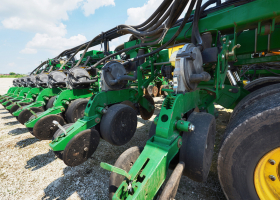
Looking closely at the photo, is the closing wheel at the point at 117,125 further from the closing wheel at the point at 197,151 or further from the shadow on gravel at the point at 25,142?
the shadow on gravel at the point at 25,142

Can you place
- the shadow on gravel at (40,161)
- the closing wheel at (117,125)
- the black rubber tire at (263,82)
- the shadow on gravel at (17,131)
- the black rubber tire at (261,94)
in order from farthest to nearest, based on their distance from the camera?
1. the shadow on gravel at (17,131)
2. the black rubber tire at (263,82)
3. the shadow on gravel at (40,161)
4. the closing wheel at (117,125)
5. the black rubber tire at (261,94)

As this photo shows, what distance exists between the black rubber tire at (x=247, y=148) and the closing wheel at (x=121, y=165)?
0.81 m

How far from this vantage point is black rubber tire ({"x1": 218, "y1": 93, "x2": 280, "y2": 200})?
3.68 ft

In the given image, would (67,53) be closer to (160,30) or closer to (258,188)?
(160,30)

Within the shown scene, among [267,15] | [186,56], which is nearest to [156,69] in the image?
[186,56]

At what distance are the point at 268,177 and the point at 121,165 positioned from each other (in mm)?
1279

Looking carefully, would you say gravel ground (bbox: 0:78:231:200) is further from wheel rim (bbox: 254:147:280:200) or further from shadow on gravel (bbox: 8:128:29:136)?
shadow on gravel (bbox: 8:128:29:136)

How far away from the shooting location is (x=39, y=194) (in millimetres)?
1955

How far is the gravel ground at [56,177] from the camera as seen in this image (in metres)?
1.87

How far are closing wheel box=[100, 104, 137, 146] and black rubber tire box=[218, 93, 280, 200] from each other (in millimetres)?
1500

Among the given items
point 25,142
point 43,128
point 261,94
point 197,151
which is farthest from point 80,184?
point 261,94

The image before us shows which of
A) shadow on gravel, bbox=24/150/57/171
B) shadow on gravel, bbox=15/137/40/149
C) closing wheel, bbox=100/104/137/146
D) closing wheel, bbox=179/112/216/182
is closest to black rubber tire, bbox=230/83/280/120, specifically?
closing wheel, bbox=179/112/216/182

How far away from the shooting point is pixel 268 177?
1.23 m

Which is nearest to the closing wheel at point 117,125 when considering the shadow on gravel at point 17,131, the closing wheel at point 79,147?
the closing wheel at point 79,147
